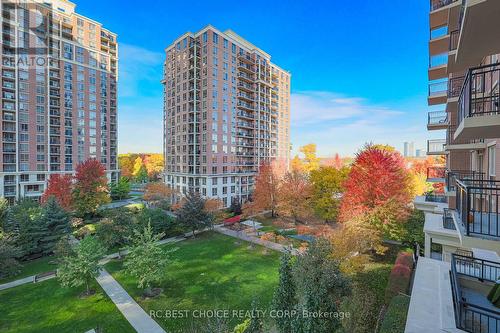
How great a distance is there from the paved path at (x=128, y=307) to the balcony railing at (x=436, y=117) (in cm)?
2442

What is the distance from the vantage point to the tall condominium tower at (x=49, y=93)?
39.2 metres

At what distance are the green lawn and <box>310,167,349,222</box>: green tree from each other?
1031 centimetres

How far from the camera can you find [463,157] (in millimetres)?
16141

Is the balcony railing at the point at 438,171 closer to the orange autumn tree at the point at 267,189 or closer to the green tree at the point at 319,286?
the green tree at the point at 319,286

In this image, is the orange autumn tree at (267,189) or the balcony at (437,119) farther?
the orange autumn tree at (267,189)

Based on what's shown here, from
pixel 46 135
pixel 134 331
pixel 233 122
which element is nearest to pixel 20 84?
pixel 46 135

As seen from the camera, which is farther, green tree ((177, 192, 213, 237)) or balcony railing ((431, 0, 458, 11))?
green tree ((177, 192, 213, 237))

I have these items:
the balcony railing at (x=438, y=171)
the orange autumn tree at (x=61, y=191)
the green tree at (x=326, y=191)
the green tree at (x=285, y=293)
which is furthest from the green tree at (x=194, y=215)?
the balcony railing at (x=438, y=171)

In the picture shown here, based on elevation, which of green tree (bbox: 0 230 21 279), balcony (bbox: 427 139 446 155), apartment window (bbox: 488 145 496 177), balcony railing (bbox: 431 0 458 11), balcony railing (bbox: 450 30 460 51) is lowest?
green tree (bbox: 0 230 21 279)

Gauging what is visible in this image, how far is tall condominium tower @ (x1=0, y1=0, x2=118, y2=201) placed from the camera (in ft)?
129

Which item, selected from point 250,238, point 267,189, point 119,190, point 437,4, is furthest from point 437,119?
point 119,190

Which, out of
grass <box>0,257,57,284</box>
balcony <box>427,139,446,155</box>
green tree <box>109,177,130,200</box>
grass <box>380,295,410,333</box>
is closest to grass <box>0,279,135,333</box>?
grass <box>0,257,57,284</box>

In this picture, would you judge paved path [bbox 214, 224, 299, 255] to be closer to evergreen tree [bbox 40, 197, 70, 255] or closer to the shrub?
the shrub

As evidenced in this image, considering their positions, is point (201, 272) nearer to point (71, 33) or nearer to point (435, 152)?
point (435, 152)
